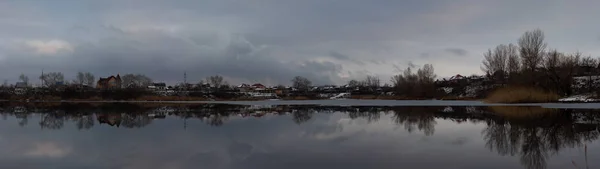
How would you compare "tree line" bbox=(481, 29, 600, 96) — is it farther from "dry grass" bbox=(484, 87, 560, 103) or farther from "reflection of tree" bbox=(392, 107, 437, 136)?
"reflection of tree" bbox=(392, 107, 437, 136)

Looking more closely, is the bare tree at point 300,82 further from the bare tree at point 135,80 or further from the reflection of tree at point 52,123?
the reflection of tree at point 52,123


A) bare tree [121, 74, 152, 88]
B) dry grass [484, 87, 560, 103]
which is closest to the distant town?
dry grass [484, 87, 560, 103]

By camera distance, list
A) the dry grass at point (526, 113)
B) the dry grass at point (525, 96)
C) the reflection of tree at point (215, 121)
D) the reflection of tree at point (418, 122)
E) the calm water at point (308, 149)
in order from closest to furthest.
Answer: the calm water at point (308, 149), the reflection of tree at point (418, 122), the reflection of tree at point (215, 121), the dry grass at point (526, 113), the dry grass at point (525, 96)

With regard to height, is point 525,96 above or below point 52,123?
above

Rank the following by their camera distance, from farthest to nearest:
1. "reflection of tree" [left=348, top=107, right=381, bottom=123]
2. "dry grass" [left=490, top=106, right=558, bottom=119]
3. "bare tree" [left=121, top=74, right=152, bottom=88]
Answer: "bare tree" [left=121, top=74, right=152, bottom=88] < "reflection of tree" [left=348, top=107, right=381, bottom=123] < "dry grass" [left=490, top=106, right=558, bottom=119]

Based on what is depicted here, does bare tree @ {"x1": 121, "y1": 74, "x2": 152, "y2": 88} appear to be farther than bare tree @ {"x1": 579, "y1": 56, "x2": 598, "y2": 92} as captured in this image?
Yes

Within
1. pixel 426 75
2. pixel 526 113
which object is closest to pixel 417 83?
pixel 426 75

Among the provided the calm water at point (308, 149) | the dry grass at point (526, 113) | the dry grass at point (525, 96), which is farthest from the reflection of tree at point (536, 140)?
the dry grass at point (525, 96)

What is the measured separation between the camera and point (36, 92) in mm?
71438

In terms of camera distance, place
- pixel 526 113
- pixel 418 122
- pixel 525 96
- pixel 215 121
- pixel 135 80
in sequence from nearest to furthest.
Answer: pixel 418 122, pixel 215 121, pixel 526 113, pixel 525 96, pixel 135 80

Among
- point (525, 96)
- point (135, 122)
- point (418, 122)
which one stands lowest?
point (418, 122)

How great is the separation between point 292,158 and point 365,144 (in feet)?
8.47

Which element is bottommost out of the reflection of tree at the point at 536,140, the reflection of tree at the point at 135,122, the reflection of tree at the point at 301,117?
the reflection of tree at the point at 536,140

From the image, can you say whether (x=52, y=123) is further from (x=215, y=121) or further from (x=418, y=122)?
(x=418, y=122)
